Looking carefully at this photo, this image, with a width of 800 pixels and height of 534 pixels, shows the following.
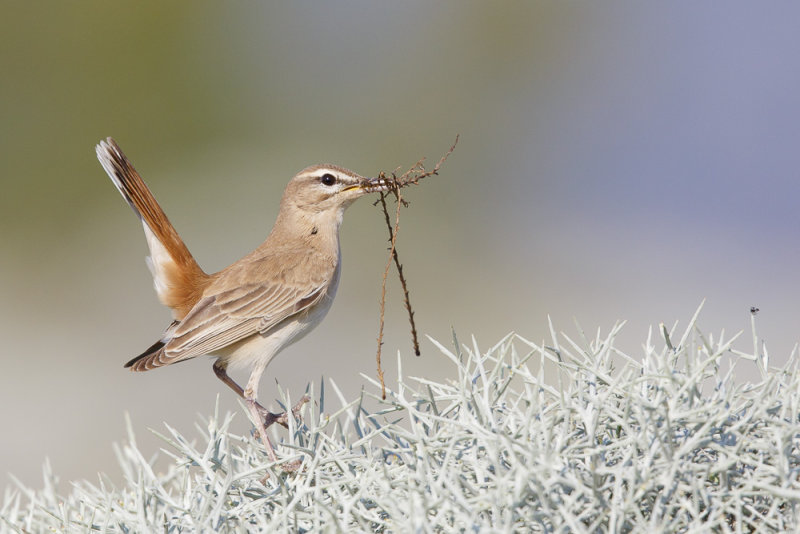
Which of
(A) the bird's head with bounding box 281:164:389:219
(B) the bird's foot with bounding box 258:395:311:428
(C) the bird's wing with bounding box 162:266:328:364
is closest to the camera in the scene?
(B) the bird's foot with bounding box 258:395:311:428

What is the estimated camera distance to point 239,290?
109 inches

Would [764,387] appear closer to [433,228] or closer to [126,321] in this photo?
[126,321]


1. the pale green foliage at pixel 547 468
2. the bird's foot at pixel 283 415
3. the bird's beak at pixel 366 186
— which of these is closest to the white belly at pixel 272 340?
the bird's beak at pixel 366 186

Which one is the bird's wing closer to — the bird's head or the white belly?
the white belly

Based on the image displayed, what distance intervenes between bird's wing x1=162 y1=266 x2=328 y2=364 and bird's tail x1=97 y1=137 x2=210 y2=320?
113 mm

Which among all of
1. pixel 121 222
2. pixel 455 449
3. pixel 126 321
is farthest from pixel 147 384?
pixel 455 449

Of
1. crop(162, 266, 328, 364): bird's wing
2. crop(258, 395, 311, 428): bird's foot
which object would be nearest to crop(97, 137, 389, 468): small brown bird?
crop(162, 266, 328, 364): bird's wing

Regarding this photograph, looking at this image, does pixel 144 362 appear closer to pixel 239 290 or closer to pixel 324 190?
pixel 239 290

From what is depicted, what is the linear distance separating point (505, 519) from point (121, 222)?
6895 millimetres

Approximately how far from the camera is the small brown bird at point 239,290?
2648mm

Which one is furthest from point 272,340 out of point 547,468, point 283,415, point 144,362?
point 547,468

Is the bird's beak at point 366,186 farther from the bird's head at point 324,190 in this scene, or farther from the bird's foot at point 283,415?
the bird's foot at point 283,415

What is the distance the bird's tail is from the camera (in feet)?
9.17

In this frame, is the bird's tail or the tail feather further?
the bird's tail
